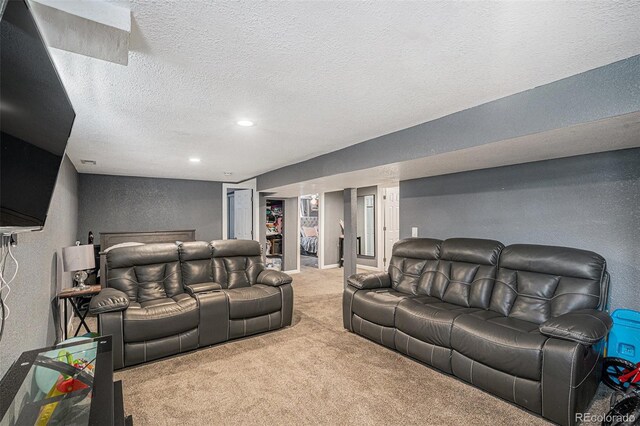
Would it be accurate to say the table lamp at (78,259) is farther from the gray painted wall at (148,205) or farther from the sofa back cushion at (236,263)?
the gray painted wall at (148,205)

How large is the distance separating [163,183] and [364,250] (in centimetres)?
506

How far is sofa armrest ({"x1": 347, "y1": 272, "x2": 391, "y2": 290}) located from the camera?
3.74 metres

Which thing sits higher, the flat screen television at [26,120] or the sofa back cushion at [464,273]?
the flat screen television at [26,120]

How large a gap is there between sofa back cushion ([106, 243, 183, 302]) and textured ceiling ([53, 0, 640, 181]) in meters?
1.44

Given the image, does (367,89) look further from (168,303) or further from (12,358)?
(168,303)

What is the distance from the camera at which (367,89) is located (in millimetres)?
2055

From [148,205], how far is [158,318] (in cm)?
364

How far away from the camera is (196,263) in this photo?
401cm

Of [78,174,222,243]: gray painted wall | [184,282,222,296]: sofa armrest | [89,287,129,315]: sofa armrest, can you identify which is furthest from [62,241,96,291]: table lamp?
[78,174,222,243]: gray painted wall

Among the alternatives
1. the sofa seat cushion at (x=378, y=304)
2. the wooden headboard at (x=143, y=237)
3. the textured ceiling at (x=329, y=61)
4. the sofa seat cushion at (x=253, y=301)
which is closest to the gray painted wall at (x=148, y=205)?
the wooden headboard at (x=143, y=237)

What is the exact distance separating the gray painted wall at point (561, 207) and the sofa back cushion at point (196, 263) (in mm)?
3075

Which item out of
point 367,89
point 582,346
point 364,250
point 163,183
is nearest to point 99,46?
point 367,89

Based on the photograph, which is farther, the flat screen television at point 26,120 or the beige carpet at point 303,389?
the beige carpet at point 303,389

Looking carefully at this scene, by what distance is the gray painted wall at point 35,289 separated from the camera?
67.5 inches
